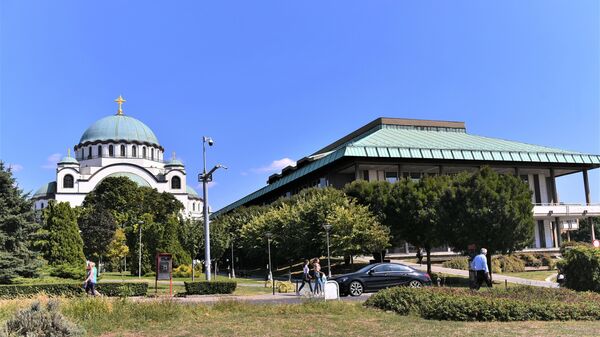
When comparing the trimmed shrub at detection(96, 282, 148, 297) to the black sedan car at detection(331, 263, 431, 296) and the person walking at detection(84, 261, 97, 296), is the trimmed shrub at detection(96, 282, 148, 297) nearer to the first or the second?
the person walking at detection(84, 261, 97, 296)

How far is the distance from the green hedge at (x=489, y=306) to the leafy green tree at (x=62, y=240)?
1259 inches

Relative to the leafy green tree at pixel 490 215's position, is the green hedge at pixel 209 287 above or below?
below

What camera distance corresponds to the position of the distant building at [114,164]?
336 ft

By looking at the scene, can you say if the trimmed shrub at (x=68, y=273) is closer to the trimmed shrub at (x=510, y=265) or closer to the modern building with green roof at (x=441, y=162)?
the modern building with green roof at (x=441, y=162)

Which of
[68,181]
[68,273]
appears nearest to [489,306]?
[68,273]

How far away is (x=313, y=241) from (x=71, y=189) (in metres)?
77.1

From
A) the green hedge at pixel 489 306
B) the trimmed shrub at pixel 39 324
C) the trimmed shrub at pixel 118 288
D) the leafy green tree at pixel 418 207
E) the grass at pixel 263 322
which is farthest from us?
the leafy green tree at pixel 418 207

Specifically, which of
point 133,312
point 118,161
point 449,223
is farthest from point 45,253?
point 118,161

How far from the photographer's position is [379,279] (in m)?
23.2

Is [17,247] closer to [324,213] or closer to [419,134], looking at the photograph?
[324,213]

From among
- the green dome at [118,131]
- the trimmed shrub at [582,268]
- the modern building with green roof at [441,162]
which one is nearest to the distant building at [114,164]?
the green dome at [118,131]

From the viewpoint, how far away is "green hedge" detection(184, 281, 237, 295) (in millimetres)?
24609

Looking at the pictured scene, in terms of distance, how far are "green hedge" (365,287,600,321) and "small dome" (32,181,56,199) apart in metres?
105

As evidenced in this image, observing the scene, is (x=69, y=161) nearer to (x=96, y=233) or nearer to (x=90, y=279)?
(x=96, y=233)
